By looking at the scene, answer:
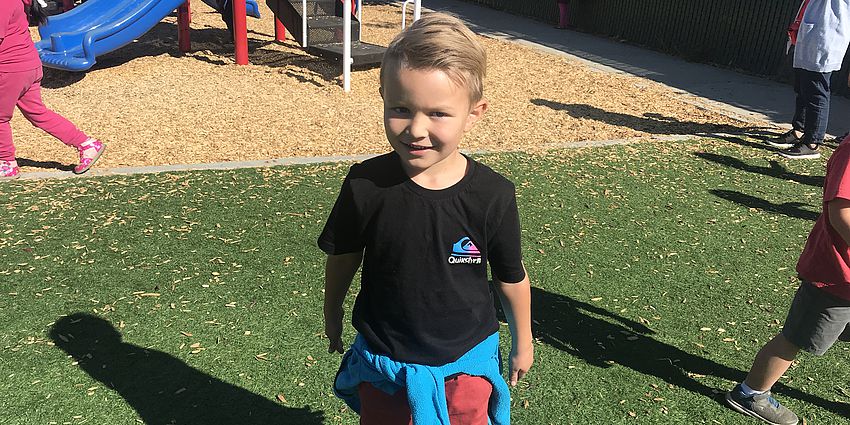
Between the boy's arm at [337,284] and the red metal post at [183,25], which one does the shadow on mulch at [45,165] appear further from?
the red metal post at [183,25]

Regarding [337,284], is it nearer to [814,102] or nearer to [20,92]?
[20,92]

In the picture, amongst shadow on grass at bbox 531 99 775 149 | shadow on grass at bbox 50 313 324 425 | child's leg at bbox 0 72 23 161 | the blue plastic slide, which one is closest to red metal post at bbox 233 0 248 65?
the blue plastic slide

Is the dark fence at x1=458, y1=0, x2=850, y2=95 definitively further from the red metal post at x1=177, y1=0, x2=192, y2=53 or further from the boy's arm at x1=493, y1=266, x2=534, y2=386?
the boy's arm at x1=493, y1=266, x2=534, y2=386

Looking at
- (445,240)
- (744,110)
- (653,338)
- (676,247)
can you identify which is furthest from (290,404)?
(744,110)

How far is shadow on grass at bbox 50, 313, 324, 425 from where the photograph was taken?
3.12 metres

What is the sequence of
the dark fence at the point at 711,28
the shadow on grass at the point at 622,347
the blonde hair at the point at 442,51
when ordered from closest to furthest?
the blonde hair at the point at 442,51, the shadow on grass at the point at 622,347, the dark fence at the point at 711,28

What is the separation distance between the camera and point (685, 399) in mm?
3375

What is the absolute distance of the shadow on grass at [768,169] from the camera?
6.61m

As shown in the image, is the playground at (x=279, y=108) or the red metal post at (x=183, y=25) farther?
the red metal post at (x=183, y=25)

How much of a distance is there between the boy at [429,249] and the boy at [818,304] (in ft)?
4.50

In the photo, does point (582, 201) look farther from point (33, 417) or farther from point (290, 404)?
point (33, 417)

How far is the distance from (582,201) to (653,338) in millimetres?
2102

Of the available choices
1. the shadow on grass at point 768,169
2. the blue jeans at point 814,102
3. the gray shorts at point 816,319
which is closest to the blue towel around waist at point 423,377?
the gray shorts at point 816,319

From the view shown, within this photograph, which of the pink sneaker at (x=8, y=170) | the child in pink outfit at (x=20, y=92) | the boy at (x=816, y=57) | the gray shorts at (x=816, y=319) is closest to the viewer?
the gray shorts at (x=816, y=319)
